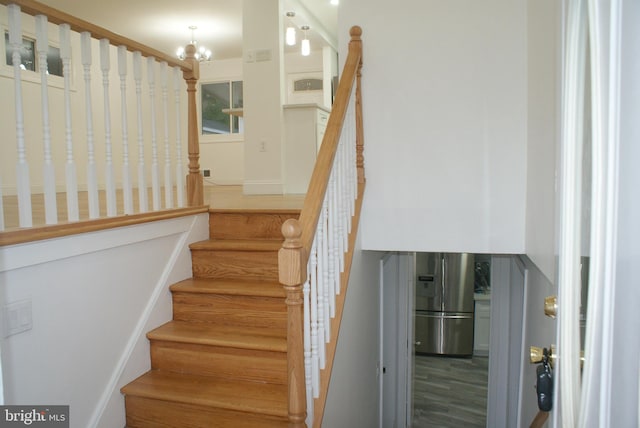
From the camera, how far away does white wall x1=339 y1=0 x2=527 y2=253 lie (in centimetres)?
256

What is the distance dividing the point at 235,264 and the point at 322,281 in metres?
0.94

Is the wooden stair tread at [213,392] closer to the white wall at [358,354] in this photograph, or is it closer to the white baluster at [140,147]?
the white wall at [358,354]

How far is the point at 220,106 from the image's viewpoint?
27.4 ft

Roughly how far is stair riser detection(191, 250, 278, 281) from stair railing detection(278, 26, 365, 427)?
19.3 inches

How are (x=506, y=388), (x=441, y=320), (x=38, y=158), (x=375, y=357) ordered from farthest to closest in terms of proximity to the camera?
(x=441, y=320) < (x=38, y=158) < (x=506, y=388) < (x=375, y=357)

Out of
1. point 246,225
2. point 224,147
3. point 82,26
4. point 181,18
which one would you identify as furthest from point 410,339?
point 224,147

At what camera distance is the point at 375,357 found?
153 inches

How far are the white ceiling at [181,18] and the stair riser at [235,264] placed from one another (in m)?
3.60

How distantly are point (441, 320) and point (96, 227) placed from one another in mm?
6098

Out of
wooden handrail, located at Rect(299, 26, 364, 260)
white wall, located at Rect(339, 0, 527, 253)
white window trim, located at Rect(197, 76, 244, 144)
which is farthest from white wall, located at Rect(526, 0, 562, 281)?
white window trim, located at Rect(197, 76, 244, 144)

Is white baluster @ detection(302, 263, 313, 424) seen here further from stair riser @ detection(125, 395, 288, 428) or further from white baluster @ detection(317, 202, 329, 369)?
stair riser @ detection(125, 395, 288, 428)

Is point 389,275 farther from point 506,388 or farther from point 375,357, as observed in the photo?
point 506,388

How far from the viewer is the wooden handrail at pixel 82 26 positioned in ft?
5.91

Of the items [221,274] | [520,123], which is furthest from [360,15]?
[221,274]
